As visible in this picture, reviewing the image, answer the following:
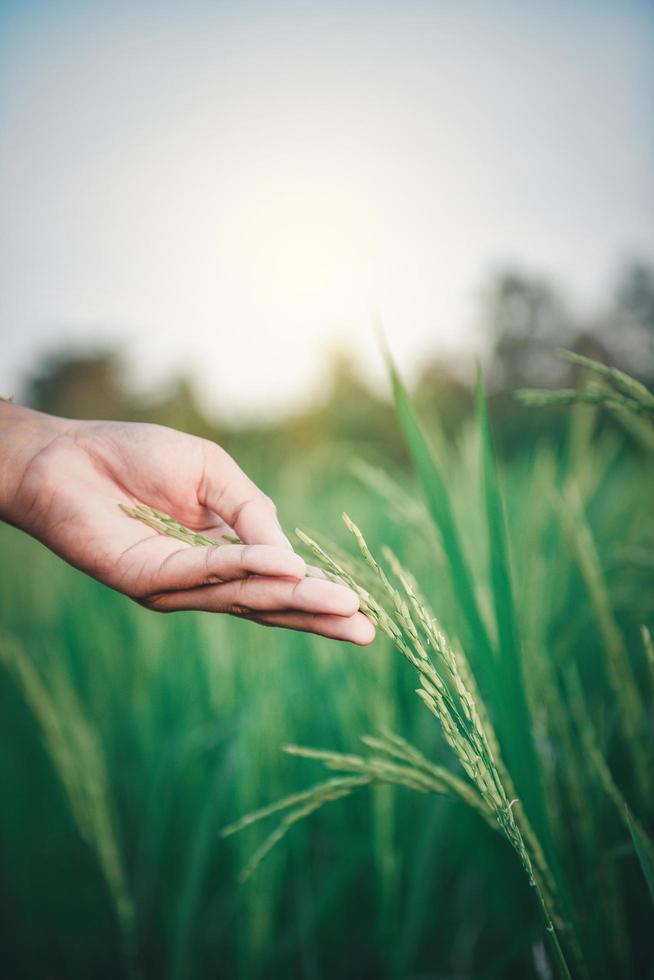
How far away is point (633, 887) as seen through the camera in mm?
1006

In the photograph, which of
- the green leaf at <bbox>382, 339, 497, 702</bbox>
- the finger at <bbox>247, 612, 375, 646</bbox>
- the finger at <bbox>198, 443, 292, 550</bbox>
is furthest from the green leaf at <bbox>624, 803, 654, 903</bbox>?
the finger at <bbox>198, 443, 292, 550</bbox>

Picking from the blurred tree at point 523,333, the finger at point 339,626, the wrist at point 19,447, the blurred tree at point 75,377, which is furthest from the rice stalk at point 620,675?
the blurred tree at point 75,377

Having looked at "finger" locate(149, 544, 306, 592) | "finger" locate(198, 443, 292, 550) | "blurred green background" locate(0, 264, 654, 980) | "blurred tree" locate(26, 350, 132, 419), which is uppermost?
"blurred tree" locate(26, 350, 132, 419)

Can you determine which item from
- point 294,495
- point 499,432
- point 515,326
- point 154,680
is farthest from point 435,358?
point 154,680

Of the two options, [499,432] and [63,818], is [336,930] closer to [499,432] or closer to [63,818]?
[63,818]

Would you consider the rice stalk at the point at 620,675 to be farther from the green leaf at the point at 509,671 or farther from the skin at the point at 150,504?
the skin at the point at 150,504

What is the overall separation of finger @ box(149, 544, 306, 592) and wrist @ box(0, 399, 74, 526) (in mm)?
260

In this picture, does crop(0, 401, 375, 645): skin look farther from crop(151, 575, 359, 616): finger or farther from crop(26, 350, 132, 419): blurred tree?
crop(26, 350, 132, 419): blurred tree

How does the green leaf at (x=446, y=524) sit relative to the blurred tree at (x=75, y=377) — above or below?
below

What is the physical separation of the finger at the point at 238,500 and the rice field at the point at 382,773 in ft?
0.19

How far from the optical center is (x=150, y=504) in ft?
2.48

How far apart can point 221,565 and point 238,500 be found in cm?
15

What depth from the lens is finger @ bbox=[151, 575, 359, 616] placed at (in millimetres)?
468

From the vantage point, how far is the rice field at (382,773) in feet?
1.82
